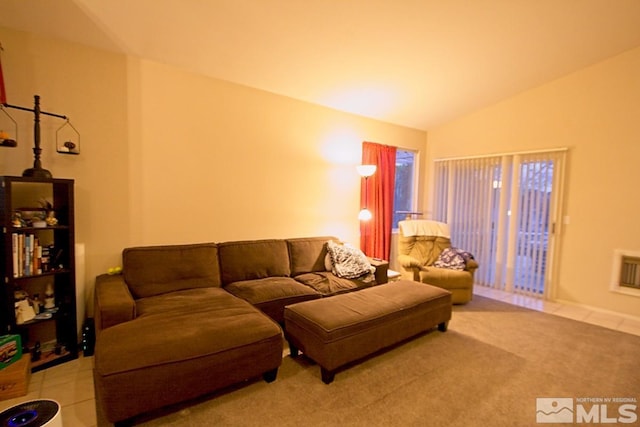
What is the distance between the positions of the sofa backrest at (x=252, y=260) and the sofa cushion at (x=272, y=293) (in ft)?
0.39

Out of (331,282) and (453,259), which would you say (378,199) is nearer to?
(453,259)

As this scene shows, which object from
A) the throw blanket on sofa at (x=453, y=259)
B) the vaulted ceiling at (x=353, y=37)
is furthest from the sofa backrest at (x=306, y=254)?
the vaulted ceiling at (x=353, y=37)

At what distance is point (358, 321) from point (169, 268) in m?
1.75

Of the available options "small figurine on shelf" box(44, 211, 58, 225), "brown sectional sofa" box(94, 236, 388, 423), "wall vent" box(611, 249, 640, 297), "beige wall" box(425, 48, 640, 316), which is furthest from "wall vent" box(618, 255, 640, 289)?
"small figurine on shelf" box(44, 211, 58, 225)

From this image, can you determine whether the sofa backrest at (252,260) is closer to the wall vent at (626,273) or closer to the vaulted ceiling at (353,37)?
the vaulted ceiling at (353,37)

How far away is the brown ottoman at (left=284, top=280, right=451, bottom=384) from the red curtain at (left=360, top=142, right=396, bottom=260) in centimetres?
172

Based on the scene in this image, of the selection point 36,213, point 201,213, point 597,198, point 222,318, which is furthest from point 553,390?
point 36,213

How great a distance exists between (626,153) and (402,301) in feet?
10.5

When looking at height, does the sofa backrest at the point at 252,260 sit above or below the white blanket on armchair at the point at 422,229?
below

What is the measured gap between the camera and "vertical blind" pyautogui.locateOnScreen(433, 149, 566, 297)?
4152 mm

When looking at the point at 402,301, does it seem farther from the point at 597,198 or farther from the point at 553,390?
the point at 597,198

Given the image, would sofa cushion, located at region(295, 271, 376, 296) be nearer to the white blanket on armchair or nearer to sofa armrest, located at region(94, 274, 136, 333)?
the white blanket on armchair

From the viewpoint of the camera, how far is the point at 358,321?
2.31 metres

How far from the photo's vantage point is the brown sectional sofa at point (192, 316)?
66.0 inches
